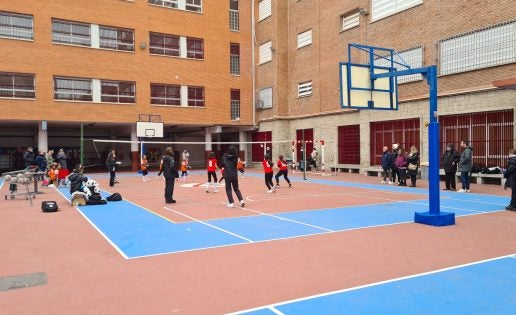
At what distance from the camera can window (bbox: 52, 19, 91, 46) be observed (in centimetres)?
3211

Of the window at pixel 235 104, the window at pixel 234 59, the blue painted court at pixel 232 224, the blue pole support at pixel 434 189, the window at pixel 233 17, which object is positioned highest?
the window at pixel 233 17

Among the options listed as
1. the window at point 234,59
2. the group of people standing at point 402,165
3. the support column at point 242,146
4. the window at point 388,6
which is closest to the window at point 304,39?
the window at point 234,59

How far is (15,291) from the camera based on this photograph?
19.4 ft

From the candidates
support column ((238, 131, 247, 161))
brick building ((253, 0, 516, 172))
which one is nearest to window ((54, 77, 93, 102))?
support column ((238, 131, 247, 161))

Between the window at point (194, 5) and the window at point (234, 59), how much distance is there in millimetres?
4329

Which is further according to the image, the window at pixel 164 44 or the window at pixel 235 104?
the window at pixel 235 104

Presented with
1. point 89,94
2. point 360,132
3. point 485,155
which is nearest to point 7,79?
point 89,94

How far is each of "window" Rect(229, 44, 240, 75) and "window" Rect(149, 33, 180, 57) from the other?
5186 mm

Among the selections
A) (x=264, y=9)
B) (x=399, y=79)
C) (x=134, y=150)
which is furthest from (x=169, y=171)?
(x=264, y=9)

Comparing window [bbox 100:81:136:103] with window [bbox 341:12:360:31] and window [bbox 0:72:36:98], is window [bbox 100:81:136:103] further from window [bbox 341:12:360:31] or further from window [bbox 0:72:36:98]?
window [bbox 341:12:360:31]

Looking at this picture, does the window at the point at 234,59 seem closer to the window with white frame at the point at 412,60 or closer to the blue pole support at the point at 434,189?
the window with white frame at the point at 412,60

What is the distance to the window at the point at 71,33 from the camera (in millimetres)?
32112

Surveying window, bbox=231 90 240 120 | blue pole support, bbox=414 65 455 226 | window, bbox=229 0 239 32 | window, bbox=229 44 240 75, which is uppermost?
window, bbox=229 0 239 32

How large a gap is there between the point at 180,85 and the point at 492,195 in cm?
2673
